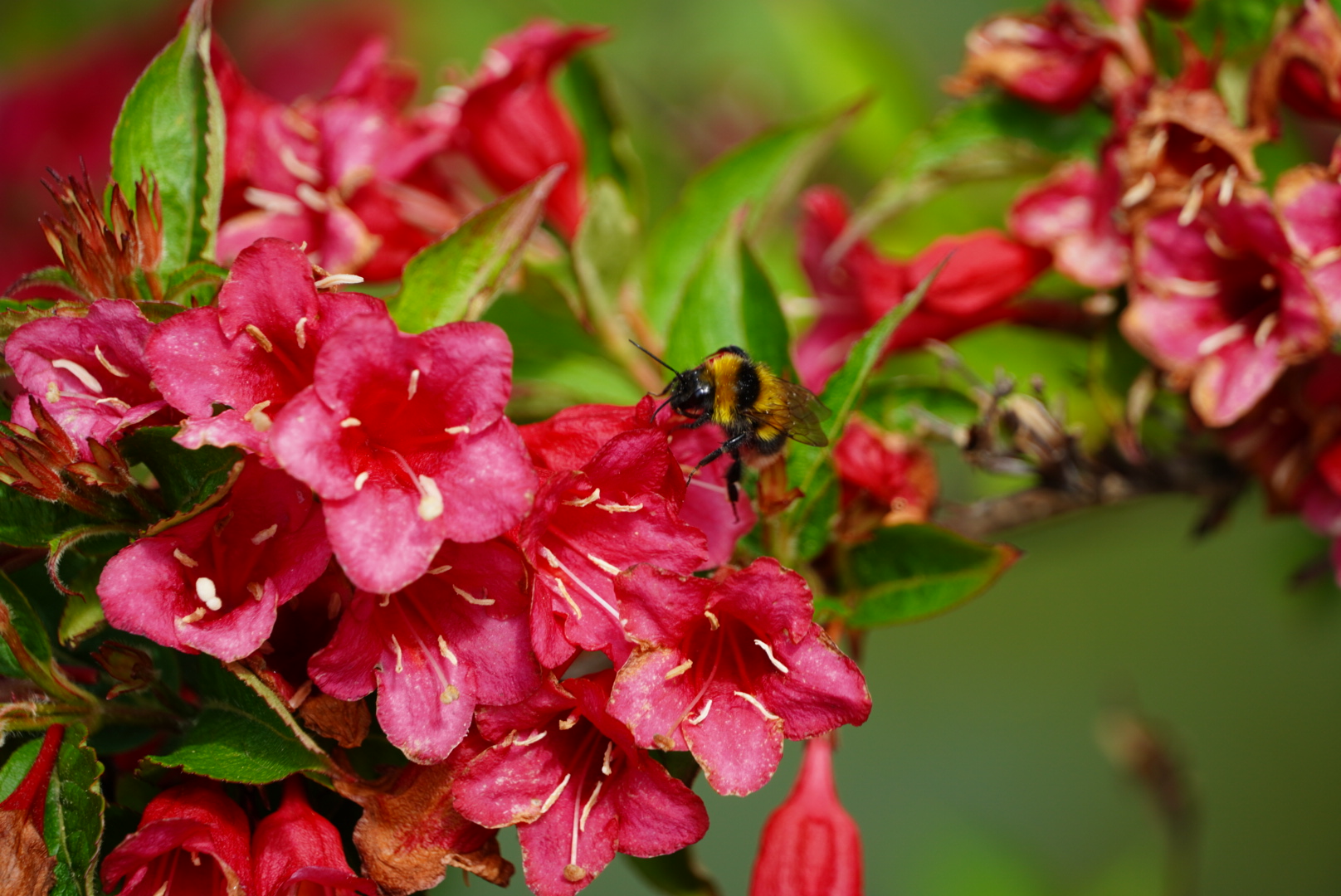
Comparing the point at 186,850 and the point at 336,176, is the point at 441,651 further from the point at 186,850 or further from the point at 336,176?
the point at 336,176

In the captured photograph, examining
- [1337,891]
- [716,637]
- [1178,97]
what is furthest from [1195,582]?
[716,637]

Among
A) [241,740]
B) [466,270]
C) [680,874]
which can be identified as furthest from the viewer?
[680,874]

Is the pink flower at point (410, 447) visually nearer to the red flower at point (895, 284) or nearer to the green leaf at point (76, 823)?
the green leaf at point (76, 823)

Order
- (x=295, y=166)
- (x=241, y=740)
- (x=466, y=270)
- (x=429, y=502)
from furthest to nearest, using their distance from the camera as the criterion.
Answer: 1. (x=295, y=166)
2. (x=466, y=270)
3. (x=241, y=740)
4. (x=429, y=502)

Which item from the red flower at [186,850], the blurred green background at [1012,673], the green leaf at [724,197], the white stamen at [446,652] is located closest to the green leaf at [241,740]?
the red flower at [186,850]

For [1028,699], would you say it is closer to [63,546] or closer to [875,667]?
[875,667]

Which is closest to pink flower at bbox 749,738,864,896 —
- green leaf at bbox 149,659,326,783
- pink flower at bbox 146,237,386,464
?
green leaf at bbox 149,659,326,783

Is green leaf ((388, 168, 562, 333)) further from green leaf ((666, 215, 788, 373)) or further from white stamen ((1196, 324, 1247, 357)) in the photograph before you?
white stamen ((1196, 324, 1247, 357))

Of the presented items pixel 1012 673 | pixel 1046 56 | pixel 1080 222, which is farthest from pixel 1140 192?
pixel 1012 673
